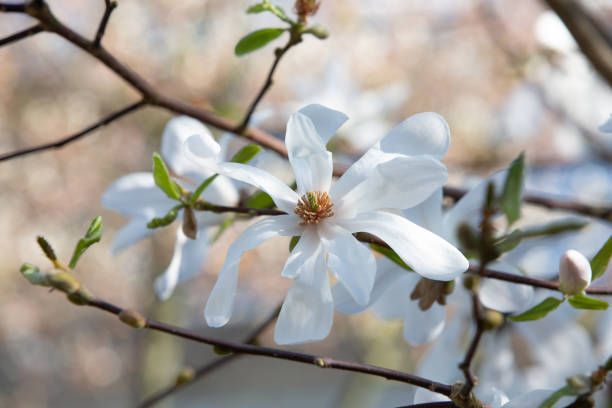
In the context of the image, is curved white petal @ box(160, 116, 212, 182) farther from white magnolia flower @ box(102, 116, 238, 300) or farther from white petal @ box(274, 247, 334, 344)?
white petal @ box(274, 247, 334, 344)

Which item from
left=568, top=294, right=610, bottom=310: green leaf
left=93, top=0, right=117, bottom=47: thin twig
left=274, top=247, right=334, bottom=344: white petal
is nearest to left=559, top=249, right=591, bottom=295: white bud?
left=568, top=294, right=610, bottom=310: green leaf

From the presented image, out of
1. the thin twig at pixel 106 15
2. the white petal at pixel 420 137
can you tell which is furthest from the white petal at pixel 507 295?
the thin twig at pixel 106 15

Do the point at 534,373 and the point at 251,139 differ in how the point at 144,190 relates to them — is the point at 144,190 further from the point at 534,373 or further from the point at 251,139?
the point at 534,373

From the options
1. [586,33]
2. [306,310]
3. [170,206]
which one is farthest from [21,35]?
[586,33]

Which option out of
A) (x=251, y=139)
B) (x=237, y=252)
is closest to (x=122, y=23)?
(x=251, y=139)

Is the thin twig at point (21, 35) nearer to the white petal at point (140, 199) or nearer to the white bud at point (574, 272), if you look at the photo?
the white petal at point (140, 199)

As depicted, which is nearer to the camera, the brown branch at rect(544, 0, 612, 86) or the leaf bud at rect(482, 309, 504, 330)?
the leaf bud at rect(482, 309, 504, 330)

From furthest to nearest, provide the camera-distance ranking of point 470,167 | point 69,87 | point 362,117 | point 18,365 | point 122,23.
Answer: point 18,365
point 69,87
point 122,23
point 470,167
point 362,117
